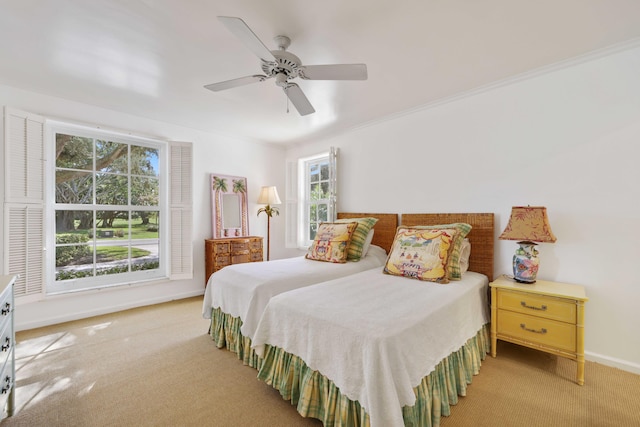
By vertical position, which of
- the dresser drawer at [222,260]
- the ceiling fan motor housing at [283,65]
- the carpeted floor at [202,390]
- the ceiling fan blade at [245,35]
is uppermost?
the ceiling fan motor housing at [283,65]

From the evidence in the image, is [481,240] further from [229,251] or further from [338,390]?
[229,251]

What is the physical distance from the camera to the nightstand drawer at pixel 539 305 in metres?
1.91

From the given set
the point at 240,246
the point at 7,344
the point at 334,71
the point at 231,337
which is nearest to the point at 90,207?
the point at 240,246

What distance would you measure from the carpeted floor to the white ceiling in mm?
2402

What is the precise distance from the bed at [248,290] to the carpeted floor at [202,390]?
14 cm

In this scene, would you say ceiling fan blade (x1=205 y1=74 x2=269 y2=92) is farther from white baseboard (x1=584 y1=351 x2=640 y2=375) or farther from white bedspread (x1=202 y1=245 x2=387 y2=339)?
white baseboard (x1=584 y1=351 x2=640 y2=375)

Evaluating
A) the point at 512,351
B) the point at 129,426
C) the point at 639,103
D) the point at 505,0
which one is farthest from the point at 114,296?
the point at 639,103

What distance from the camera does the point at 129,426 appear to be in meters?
1.53

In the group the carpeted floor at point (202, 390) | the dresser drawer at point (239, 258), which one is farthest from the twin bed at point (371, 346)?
the dresser drawer at point (239, 258)

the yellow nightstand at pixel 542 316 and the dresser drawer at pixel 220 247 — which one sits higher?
the dresser drawer at pixel 220 247

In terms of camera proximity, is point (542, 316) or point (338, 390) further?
point (542, 316)

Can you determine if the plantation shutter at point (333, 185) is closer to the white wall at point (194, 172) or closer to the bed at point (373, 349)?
the white wall at point (194, 172)

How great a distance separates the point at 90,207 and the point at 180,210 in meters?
0.95

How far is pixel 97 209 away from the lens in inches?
129
